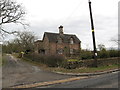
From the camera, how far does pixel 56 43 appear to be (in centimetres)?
3950

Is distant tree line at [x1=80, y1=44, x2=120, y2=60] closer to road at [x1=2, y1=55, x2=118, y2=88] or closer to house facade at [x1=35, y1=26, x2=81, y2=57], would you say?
road at [x1=2, y1=55, x2=118, y2=88]

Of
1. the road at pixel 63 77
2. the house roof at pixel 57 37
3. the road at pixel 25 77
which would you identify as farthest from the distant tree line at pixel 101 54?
the house roof at pixel 57 37

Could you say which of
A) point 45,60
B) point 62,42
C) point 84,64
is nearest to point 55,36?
point 62,42

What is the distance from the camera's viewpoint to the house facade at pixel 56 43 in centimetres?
3866

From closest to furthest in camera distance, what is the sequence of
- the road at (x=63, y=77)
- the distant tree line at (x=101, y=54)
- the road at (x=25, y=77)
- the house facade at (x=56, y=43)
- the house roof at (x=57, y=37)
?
the road at (x=63, y=77)
the road at (x=25, y=77)
the distant tree line at (x=101, y=54)
the house facade at (x=56, y=43)
the house roof at (x=57, y=37)

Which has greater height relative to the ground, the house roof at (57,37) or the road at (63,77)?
the house roof at (57,37)

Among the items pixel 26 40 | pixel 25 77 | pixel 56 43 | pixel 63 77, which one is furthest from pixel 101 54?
pixel 26 40

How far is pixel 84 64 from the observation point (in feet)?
53.9

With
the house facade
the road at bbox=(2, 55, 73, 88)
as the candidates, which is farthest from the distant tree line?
the house facade

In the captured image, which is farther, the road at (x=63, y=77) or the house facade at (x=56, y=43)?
the house facade at (x=56, y=43)

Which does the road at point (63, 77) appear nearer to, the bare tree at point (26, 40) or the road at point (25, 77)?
the road at point (25, 77)

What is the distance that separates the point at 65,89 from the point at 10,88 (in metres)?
3.35

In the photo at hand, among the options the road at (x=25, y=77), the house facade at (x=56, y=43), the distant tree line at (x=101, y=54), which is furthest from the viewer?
the house facade at (x=56, y=43)

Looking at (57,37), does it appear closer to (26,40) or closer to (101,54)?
(26,40)
